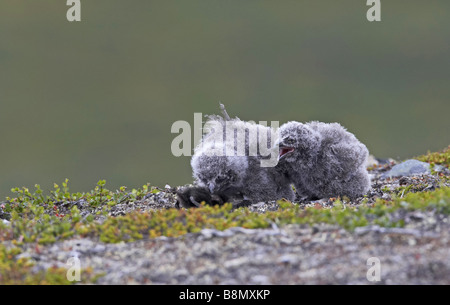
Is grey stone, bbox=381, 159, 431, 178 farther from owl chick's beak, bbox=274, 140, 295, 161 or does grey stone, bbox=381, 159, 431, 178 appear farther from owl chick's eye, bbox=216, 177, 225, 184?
owl chick's eye, bbox=216, 177, 225, 184

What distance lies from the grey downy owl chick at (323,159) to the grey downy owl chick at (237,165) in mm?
313

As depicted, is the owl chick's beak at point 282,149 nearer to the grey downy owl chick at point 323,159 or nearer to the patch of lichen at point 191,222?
the grey downy owl chick at point 323,159

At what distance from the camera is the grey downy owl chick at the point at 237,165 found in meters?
9.63

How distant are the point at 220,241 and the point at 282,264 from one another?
0.91 metres

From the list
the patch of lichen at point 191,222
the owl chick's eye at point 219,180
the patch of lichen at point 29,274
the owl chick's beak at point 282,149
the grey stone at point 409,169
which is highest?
the owl chick's beak at point 282,149

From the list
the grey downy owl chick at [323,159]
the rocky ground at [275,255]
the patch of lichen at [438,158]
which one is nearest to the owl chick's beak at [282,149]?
the grey downy owl chick at [323,159]

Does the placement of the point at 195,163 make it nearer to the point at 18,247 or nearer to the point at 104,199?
the point at 104,199

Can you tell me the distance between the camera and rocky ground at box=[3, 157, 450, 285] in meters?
5.88

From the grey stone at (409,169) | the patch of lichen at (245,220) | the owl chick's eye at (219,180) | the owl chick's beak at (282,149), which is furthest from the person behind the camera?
the grey stone at (409,169)

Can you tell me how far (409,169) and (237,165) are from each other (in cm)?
530

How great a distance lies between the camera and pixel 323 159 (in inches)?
404

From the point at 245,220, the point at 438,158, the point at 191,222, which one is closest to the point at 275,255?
the point at 245,220

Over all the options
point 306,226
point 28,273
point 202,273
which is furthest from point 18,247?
point 306,226

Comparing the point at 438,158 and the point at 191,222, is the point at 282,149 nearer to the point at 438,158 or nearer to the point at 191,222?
the point at 191,222
